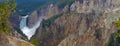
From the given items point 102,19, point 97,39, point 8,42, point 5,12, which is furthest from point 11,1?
point 102,19

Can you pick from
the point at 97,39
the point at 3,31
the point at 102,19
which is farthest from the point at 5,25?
the point at 102,19

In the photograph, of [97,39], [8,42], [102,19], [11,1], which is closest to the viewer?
[11,1]

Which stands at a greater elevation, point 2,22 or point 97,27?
point 2,22

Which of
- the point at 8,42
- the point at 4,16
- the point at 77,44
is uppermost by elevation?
the point at 4,16

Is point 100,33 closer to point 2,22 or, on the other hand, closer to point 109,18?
point 109,18

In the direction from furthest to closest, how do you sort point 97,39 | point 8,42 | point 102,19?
point 102,19 → point 97,39 → point 8,42

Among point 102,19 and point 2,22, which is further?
point 102,19

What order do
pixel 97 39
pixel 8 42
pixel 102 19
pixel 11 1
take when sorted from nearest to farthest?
pixel 11 1 → pixel 8 42 → pixel 97 39 → pixel 102 19

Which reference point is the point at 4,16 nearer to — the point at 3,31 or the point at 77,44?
Result: the point at 3,31

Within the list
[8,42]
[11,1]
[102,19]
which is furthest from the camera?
[102,19]
